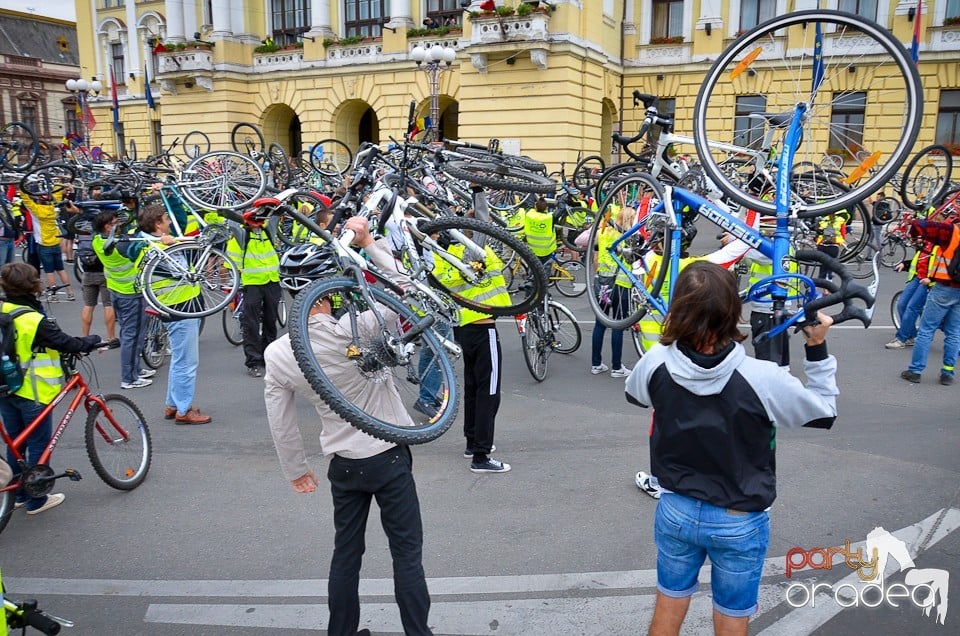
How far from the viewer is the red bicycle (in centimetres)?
453

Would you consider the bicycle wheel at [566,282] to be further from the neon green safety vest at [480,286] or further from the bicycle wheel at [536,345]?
the neon green safety vest at [480,286]

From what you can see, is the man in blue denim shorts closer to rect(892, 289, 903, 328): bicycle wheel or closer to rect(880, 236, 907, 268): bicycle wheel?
rect(892, 289, 903, 328): bicycle wheel

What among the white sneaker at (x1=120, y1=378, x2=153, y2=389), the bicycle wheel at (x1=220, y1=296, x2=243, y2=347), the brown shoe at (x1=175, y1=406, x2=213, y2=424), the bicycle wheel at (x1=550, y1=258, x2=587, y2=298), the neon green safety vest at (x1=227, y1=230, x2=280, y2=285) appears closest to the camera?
the brown shoe at (x1=175, y1=406, x2=213, y2=424)

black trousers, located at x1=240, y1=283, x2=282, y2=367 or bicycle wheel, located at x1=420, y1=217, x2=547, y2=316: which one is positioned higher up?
bicycle wheel, located at x1=420, y1=217, x2=547, y2=316

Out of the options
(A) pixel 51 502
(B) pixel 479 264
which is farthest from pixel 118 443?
(B) pixel 479 264

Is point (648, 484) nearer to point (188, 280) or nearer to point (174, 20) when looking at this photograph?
point (188, 280)

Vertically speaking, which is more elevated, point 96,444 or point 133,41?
point 133,41

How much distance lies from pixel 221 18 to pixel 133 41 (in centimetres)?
1029

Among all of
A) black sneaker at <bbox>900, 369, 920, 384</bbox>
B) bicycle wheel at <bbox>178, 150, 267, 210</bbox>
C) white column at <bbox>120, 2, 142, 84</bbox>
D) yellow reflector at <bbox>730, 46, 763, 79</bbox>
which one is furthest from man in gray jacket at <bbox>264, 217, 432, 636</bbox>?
white column at <bbox>120, 2, 142, 84</bbox>

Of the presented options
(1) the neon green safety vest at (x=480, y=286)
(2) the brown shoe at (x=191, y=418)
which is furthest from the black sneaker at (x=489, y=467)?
(2) the brown shoe at (x=191, y=418)

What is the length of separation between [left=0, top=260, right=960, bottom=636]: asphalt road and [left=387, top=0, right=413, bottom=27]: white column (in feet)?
82.3

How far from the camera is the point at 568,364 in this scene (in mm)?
8797

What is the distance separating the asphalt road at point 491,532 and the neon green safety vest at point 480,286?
145 centimetres

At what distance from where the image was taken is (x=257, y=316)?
834 centimetres
